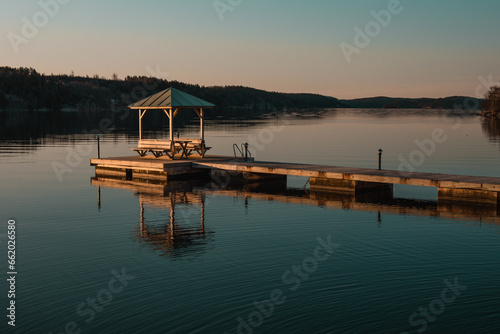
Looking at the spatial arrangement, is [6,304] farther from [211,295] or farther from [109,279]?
[211,295]

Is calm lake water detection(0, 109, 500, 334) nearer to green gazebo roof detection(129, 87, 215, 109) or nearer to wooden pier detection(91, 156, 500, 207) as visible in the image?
wooden pier detection(91, 156, 500, 207)

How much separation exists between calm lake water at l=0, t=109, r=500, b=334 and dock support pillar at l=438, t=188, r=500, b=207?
828 millimetres

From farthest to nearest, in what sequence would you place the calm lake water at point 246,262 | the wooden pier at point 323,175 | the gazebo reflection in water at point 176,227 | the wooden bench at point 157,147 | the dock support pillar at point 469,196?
the wooden bench at point 157,147
the wooden pier at point 323,175
the dock support pillar at point 469,196
the gazebo reflection in water at point 176,227
the calm lake water at point 246,262

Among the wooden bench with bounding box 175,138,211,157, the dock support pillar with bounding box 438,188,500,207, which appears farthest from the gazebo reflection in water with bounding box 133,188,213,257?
the dock support pillar with bounding box 438,188,500,207

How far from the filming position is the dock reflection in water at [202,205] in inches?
632

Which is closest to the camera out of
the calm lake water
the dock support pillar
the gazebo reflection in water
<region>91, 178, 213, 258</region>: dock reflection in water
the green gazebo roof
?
the calm lake water

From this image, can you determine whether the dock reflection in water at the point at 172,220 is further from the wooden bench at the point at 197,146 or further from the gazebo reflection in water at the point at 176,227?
the wooden bench at the point at 197,146

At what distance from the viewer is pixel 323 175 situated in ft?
80.4

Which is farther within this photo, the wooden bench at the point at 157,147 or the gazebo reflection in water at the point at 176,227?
the wooden bench at the point at 157,147

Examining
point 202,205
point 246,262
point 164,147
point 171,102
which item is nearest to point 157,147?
point 164,147

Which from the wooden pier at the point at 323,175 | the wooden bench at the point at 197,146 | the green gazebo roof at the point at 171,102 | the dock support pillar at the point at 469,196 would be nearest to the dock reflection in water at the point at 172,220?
the wooden pier at the point at 323,175

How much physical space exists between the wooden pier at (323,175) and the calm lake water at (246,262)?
97 centimetres

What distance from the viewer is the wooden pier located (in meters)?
20.9

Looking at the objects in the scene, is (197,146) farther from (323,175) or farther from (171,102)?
(323,175)
